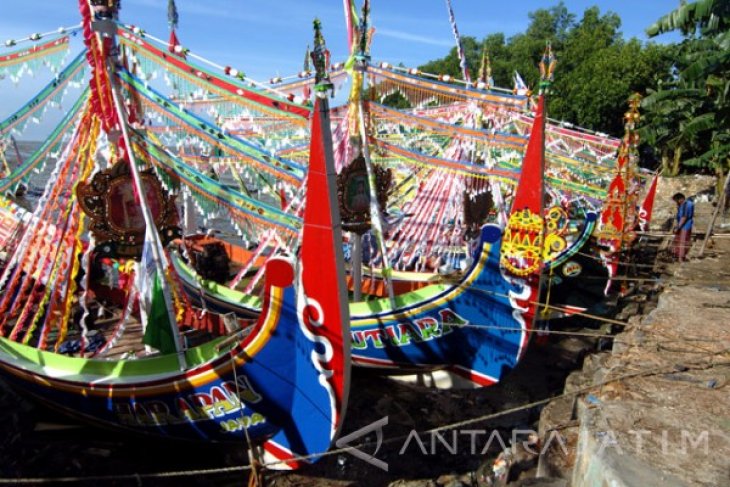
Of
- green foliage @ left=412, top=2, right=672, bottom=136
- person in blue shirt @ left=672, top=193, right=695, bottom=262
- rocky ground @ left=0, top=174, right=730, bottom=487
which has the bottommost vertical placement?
rocky ground @ left=0, top=174, right=730, bottom=487

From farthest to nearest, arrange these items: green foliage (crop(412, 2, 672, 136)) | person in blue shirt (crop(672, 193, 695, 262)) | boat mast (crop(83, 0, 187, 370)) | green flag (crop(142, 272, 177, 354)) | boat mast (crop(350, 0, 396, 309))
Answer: green foliage (crop(412, 2, 672, 136)) < person in blue shirt (crop(672, 193, 695, 262)) < boat mast (crop(350, 0, 396, 309)) < green flag (crop(142, 272, 177, 354)) < boat mast (crop(83, 0, 187, 370))

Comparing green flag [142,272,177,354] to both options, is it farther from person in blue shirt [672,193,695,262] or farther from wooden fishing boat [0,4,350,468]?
person in blue shirt [672,193,695,262]

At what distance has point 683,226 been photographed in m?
11.1

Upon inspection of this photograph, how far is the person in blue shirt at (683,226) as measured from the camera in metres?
10.9

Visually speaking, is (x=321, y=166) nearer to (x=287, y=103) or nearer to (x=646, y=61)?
(x=287, y=103)

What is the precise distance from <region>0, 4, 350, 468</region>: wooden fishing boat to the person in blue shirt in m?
9.16

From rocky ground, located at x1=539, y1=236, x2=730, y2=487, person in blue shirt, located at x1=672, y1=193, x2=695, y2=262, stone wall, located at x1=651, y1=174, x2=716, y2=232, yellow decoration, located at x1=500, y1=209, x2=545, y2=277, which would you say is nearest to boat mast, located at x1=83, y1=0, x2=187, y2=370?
rocky ground, located at x1=539, y1=236, x2=730, y2=487

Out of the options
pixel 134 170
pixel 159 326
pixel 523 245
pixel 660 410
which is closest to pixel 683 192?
pixel 523 245

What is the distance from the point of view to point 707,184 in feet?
75.7

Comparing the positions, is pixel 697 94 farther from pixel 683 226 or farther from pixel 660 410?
pixel 660 410

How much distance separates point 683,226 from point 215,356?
10.5 metres

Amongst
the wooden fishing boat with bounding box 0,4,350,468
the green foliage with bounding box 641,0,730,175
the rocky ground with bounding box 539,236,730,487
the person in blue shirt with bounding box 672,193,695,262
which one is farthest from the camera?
the person in blue shirt with bounding box 672,193,695,262

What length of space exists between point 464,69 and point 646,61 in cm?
2257

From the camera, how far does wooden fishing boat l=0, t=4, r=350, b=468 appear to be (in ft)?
15.8
